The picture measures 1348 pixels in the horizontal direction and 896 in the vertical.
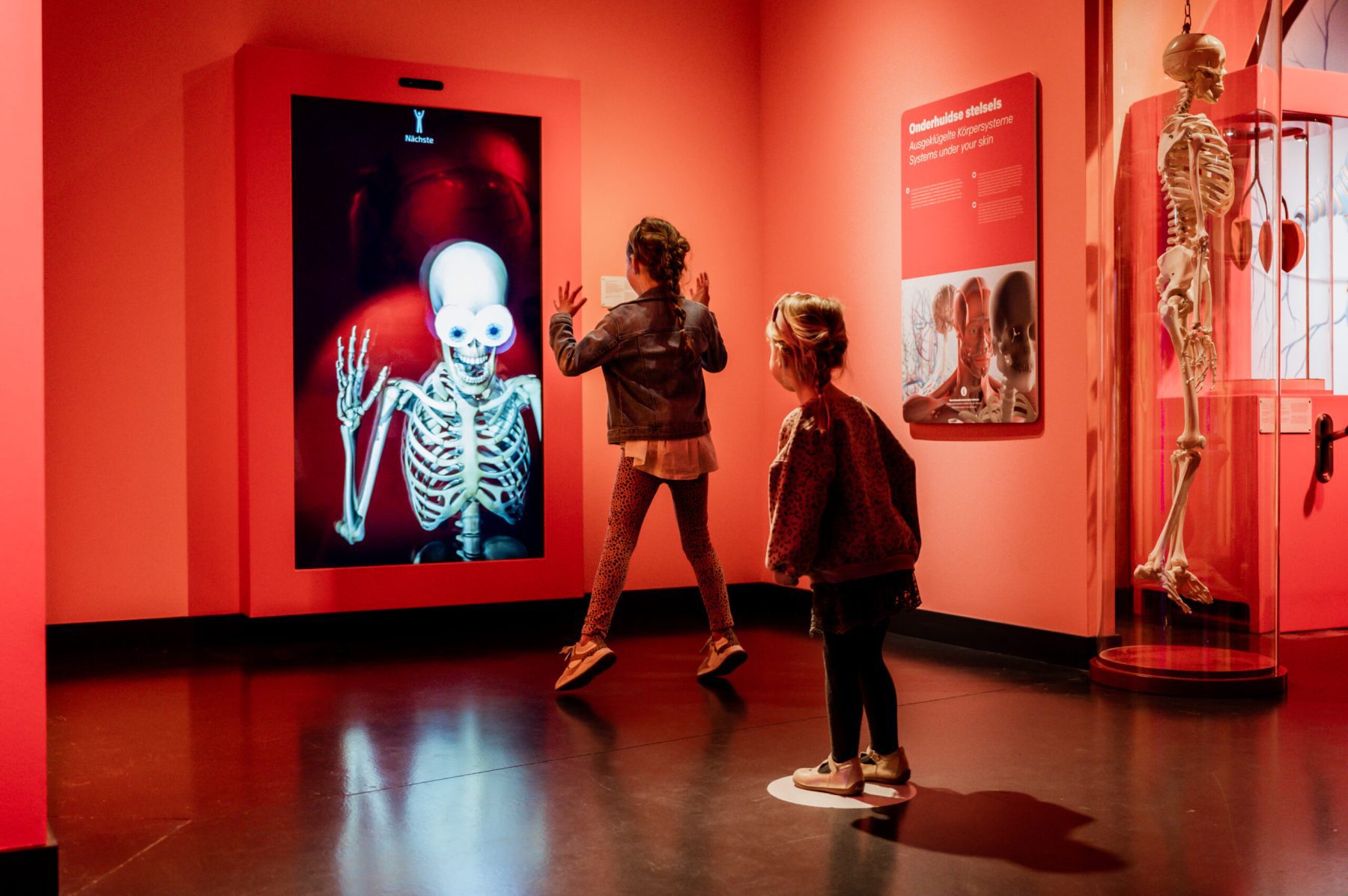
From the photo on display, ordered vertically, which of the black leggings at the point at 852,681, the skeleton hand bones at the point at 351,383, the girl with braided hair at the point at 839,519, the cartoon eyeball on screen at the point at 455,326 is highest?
the cartoon eyeball on screen at the point at 455,326

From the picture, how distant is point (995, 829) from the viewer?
2.93 metres

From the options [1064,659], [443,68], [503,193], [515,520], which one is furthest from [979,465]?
[443,68]

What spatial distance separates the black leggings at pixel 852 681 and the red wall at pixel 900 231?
1904 mm

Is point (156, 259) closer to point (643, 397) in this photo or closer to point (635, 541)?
point (643, 397)

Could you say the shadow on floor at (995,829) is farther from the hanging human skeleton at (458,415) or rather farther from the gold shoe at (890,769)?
the hanging human skeleton at (458,415)

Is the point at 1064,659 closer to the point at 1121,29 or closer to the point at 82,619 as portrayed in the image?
the point at 1121,29

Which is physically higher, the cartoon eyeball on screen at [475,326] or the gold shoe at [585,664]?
the cartoon eyeball on screen at [475,326]

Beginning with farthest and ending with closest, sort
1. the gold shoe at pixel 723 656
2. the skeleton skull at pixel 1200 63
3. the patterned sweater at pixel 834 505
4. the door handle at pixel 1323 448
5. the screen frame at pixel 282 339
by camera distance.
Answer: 1. the door handle at pixel 1323 448
2. the screen frame at pixel 282 339
3. the gold shoe at pixel 723 656
4. the skeleton skull at pixel 1200 63
5. the patterned sweater at pixel 834 505

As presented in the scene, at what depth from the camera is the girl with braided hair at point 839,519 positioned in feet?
9.98

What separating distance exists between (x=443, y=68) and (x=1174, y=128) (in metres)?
3.21

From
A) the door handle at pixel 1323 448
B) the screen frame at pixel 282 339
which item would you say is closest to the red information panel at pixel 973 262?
the door handle at pixel 1323 448

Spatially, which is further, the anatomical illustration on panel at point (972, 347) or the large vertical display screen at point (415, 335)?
the large vertical display screen at point (415, 335)

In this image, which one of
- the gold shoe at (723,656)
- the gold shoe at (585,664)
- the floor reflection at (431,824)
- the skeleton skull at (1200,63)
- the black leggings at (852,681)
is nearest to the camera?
the floor reflection at (431,824)

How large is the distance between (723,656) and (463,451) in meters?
1.86
